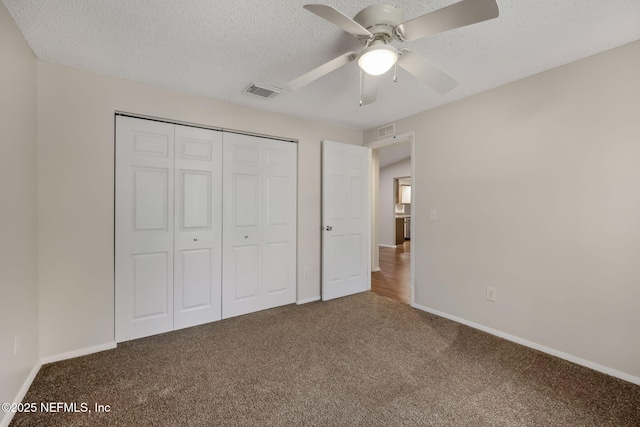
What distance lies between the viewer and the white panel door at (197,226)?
2.70 m

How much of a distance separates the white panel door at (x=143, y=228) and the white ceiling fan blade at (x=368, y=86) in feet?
6.16

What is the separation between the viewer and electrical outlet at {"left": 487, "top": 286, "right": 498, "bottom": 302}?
2611mm

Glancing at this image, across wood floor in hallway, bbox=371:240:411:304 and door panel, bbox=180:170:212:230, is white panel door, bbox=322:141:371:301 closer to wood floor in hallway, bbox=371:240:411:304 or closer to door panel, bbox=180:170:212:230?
wood floor in hallway, bbox=371:240:411:304

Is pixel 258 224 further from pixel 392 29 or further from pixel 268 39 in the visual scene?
pixel 392 29

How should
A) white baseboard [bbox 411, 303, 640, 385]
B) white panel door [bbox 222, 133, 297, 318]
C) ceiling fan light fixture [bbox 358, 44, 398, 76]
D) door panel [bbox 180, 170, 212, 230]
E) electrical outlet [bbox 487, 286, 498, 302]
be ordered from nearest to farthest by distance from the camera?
ceiling fan light fixture [bbox 358, 44, 398, 76]
white baseboard [bbox 411, 303, 640, 385]
electrical outlet [bbox 487, 286, 498, 302]
door panel [bbox 180, 170, 212, 230]
white panel door [bbox 222, 133, 297, 318]

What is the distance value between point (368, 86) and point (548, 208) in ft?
5.95

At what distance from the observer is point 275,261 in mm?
3307

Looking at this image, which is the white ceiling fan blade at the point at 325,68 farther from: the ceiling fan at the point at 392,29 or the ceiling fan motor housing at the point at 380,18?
the ceiling fan motor housing at the point at 380,18

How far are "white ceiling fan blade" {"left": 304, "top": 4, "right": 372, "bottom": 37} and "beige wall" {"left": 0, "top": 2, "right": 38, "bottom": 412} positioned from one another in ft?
5.73

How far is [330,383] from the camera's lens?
1873 mm

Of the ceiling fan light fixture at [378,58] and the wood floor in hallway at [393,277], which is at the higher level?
the ceiling fan light fixture at [378,58]

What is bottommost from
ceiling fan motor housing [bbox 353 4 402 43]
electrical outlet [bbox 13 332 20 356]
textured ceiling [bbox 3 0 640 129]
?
electrical outlet [bbox 13 332 20 356]

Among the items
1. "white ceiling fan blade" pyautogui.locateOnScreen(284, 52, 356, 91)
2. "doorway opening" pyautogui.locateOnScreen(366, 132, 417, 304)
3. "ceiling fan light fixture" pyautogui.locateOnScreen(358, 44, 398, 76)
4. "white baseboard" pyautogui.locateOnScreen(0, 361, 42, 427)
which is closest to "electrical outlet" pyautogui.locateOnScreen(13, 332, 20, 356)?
"white baseboard" pyautogui.locateOnScreen(0, 361, 42, 427)

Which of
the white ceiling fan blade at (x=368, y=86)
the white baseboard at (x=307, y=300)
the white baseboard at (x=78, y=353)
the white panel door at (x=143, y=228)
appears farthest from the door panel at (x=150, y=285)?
the white ceiling fan blade at (x=368, y=86)
